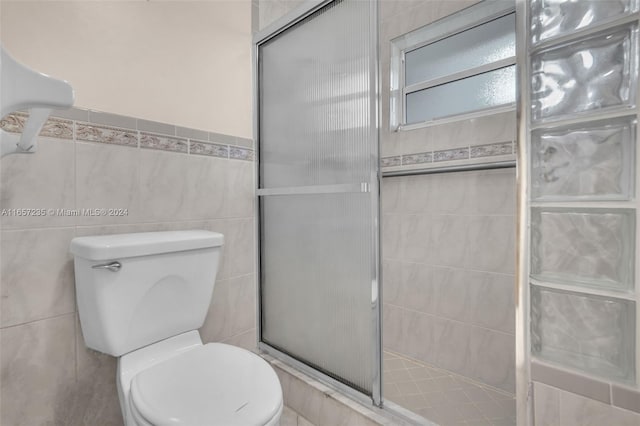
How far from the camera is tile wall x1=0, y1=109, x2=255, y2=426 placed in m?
1.02

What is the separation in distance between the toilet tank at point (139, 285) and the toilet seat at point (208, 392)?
0.15 m

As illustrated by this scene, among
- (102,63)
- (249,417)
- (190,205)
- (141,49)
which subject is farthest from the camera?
(190,205)

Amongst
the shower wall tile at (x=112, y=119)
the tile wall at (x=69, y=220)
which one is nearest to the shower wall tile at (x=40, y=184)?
the tile wall at (x=69, y=220)

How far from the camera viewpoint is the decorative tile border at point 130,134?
1.08 meters

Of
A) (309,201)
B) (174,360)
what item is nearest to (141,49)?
(309,201)

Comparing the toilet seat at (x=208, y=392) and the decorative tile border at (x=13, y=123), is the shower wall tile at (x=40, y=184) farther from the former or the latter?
the toilet seat at (x=208, y=392)

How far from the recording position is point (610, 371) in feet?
2.25

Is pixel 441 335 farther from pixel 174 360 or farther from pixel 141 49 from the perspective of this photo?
pixel 141 49

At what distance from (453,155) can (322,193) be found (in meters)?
0.80

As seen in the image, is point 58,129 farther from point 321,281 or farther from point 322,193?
point 321,281

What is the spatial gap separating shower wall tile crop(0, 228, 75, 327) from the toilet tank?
0.08 metres

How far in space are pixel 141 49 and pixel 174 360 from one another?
3.71 feet

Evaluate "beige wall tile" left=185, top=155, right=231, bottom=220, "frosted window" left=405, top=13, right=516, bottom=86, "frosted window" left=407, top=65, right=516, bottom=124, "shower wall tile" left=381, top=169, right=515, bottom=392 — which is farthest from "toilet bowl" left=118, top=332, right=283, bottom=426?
"frosted window" left=405, top=13, right=516, bottom=86

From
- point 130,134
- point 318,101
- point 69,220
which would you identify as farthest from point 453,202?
point 69,220
